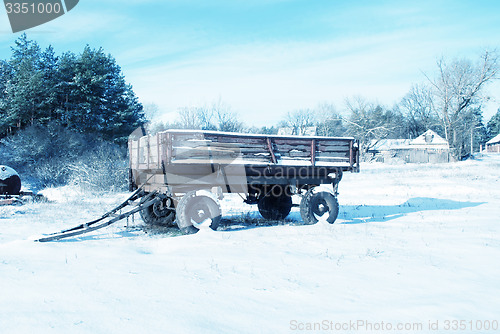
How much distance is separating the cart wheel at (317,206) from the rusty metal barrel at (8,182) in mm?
11786

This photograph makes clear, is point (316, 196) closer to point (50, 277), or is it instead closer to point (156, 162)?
point (156, 162)

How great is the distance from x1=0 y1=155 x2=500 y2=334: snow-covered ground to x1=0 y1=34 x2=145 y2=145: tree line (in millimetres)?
23153

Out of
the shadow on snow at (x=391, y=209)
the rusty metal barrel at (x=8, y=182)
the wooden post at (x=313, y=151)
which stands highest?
the wooden post at (x=313, y=151)

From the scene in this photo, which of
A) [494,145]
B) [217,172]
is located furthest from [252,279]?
[494,145]

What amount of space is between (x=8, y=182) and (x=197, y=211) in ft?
35.9

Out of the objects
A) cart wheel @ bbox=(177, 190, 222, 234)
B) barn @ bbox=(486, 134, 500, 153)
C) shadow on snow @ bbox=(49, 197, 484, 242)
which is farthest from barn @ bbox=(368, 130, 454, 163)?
cart wheel @ bbox=(177, 190, 222, 234)

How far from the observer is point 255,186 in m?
10.0

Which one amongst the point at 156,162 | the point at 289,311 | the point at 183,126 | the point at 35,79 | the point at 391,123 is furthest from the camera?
the point at 391,123

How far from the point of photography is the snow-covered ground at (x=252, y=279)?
3932mm

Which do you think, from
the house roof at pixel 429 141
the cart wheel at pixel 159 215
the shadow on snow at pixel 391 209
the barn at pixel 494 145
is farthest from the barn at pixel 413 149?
the cart wheel at pixel 159 215

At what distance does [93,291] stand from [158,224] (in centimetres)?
515

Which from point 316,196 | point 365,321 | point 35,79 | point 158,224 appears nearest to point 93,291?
point 365,321

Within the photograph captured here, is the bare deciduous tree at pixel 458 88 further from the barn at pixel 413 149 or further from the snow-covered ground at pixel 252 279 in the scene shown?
the snow-covered ground at pixel 252 279

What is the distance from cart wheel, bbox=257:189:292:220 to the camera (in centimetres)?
1125
